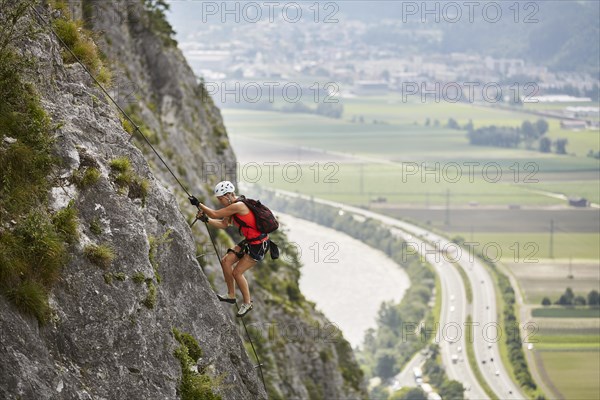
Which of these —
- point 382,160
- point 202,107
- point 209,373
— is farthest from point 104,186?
→ point 382,160

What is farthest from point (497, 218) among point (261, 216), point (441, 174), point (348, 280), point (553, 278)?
point (261, 216)

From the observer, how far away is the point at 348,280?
331ft

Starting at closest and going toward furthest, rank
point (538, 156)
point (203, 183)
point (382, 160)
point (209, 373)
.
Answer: point (209, 373)
point (203, 183)
point (538, 156)
point (382, 160)

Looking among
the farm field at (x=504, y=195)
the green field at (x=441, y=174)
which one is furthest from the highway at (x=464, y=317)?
the green field at (x=441, y=174)

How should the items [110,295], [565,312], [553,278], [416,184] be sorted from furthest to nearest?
[416,184], [553,278], [565,312], [110,295]

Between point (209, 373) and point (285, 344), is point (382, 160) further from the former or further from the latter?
point (209, 373)

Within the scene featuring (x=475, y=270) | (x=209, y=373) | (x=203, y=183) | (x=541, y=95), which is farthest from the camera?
(x=541, y=95)

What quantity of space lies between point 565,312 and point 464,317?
9105 millimetres

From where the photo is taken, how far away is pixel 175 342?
10.2m

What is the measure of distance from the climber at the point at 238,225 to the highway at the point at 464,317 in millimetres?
53867

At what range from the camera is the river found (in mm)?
90250

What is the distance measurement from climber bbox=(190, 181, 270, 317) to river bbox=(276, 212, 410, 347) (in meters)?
70.2

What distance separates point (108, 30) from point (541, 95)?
18241cm

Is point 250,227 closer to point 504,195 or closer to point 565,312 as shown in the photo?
point 565,312
